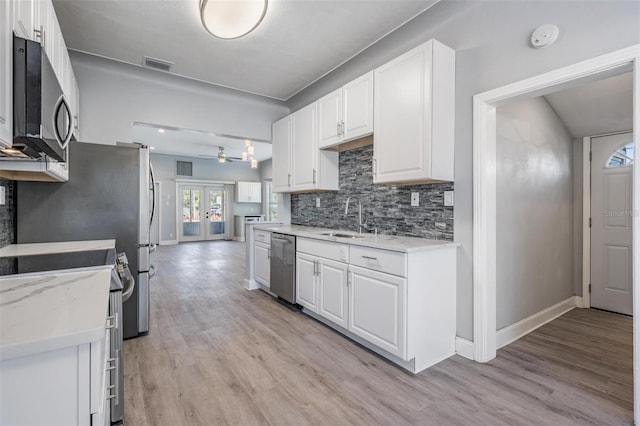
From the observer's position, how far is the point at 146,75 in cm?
366

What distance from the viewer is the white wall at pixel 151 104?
341cm

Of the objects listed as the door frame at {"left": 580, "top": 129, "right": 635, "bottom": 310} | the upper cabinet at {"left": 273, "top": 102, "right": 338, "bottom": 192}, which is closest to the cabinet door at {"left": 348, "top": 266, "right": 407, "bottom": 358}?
the upper cabinet at {"left": 273, "top": 102, "right": 338, "bottom": 192}

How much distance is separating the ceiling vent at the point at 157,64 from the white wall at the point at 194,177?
6.30 m

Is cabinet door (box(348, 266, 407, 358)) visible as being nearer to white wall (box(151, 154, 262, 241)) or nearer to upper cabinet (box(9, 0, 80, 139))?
upper cabinet (box(9, 0, 80, 139))

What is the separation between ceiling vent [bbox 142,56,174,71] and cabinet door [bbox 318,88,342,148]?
1.70 m

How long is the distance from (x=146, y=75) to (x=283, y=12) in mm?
2056

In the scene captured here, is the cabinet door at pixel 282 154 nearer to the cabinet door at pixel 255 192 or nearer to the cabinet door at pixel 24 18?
the cabinet door at pixel 24 18

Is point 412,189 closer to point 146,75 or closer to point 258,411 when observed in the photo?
point 258,411

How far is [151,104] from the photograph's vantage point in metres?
3.76

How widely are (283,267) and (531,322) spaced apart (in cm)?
246

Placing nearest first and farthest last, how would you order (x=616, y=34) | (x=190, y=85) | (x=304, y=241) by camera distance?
1. (x=616, y=34)
2. (x=304, y=241)
3. (x=190, y=85)

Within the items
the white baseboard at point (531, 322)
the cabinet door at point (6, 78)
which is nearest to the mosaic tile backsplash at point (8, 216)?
the cabinet door at point (6, 78)

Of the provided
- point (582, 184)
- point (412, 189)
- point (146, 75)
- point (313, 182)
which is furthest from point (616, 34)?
point (146, 75)

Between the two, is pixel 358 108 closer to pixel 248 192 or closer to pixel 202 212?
pixel 248 192
